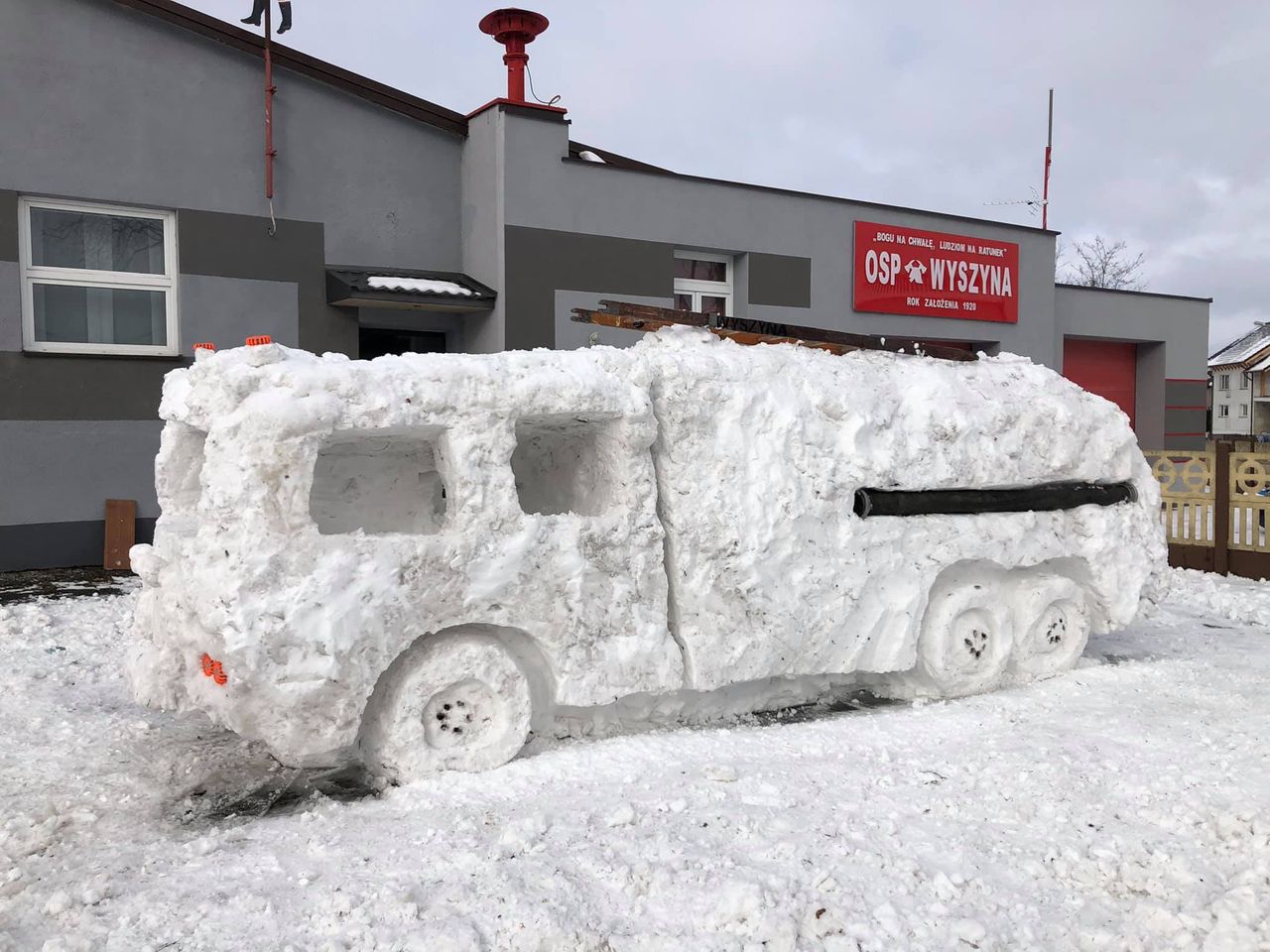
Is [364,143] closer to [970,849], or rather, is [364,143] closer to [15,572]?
[15,572]

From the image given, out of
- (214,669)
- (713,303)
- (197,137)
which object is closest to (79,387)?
(197,137)

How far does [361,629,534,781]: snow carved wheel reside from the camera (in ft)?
12.0

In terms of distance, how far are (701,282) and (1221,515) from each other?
5562 mm

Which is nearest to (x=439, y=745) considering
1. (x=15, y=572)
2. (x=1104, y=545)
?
(x=1104, y=545)

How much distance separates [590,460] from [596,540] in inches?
20.9

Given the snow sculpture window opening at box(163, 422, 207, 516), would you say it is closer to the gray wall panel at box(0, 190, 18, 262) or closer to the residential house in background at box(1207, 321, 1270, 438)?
the gray wall panel at box(0, 190, 18, 262)

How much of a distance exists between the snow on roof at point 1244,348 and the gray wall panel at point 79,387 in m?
33.0

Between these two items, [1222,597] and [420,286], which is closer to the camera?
[1222,597]

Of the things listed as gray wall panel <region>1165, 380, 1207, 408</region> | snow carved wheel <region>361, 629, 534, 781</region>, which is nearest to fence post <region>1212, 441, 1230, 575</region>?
gray wall panel <region>1165, 380, 1207, 408</region>

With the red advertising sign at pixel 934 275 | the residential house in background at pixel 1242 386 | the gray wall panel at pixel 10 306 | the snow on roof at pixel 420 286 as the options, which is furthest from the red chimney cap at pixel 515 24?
the residential house in background at pixel 1242 386

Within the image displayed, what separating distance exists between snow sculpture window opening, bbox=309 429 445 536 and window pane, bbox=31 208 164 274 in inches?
203

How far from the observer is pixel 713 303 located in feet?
35.5

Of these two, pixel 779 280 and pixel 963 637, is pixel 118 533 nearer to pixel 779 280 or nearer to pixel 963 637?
pixel 963 637

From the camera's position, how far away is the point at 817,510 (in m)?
4.44
